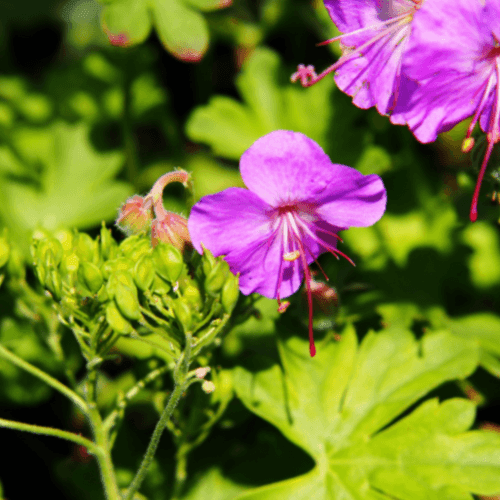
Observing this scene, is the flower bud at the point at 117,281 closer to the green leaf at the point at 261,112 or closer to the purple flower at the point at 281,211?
the purple flower at the point at 281,211

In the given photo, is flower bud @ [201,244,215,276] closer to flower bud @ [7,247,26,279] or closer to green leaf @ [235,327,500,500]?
green leaf @ [235,327,500,500]

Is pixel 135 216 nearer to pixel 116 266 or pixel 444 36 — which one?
pixel 116 266

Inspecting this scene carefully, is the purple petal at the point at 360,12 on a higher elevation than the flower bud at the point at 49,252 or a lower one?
higher

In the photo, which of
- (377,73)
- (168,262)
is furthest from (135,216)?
(377,73)

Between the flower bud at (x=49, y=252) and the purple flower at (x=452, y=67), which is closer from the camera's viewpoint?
the purple flower at (x=452, y=67)

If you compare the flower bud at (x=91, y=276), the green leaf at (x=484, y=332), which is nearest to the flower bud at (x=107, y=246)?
the flower bud at (x=91, y=276)

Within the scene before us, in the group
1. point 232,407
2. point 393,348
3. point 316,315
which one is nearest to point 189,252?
point 316,315
